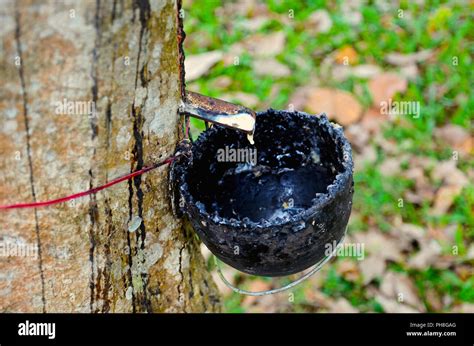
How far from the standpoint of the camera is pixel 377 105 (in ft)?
10.9

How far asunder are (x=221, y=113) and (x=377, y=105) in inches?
67.9

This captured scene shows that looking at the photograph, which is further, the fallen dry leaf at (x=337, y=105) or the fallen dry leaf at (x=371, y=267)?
the fallen dry leaf at (x=337, y=105)

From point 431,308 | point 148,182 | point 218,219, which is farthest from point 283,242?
Result: point 431,308

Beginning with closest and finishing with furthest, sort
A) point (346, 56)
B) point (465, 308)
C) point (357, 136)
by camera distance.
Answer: point (465, 308)
point (357, 136)
point (346, 56)

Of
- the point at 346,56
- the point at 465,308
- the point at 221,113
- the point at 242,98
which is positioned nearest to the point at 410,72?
the point at 346,56

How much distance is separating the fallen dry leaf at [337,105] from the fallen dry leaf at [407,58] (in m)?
0.37

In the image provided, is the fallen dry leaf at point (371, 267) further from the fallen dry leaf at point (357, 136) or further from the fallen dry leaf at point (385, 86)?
the fallen dry leaf at point (385, 86)

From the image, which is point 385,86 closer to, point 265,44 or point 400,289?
point 265,44

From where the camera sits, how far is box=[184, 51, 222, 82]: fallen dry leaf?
3.58 meters

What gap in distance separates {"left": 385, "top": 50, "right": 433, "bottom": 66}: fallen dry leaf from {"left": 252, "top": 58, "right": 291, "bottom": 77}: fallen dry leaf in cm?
58

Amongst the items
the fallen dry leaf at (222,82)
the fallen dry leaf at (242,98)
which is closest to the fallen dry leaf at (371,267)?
the fallen dry leaf at (242,98)

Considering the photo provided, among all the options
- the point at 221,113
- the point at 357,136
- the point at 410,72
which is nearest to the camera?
the point at 221,113

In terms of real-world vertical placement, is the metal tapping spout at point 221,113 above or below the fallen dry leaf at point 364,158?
above

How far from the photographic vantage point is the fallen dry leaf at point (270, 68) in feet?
11.7
